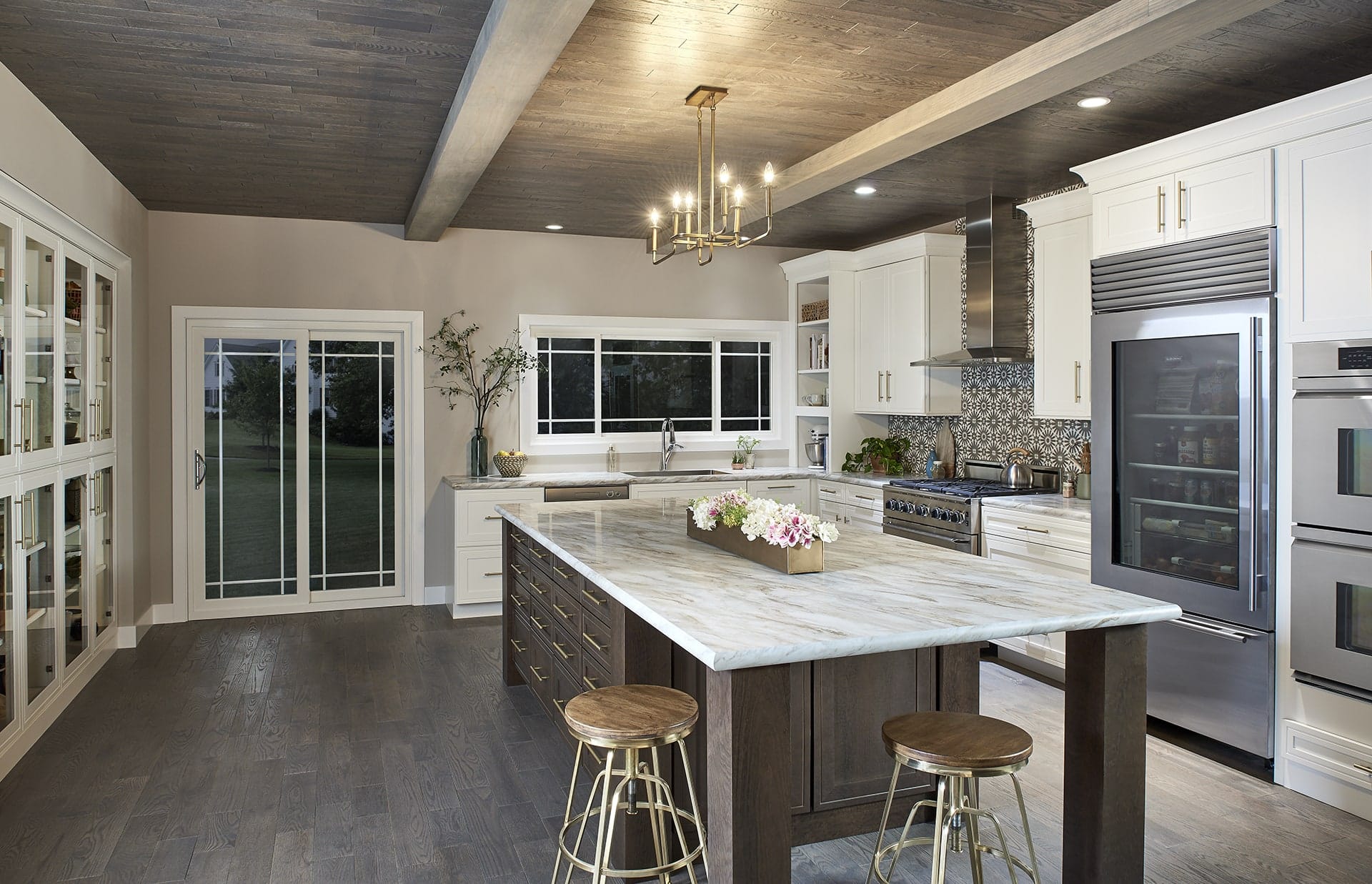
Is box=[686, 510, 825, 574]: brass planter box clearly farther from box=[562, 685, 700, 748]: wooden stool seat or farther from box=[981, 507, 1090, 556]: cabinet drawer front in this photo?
box=[981, 507, 1090, 556]: cabinet drawer front

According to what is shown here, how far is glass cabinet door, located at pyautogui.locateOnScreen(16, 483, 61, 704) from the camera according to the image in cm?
377

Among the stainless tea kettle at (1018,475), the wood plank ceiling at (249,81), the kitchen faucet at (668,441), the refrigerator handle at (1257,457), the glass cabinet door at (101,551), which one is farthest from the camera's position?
the kitchen faucet at (668,441)

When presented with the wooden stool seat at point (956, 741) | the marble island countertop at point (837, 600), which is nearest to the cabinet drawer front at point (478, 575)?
the marble island countertop at point (837, 600)

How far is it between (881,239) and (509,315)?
2769mm

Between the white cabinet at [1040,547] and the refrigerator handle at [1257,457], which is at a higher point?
Result: the refrigerator handle at [1257,457]

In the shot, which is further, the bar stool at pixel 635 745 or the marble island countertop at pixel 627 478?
the marble island countertop at pixel 627 478

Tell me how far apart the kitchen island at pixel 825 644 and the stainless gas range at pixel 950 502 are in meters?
1.92

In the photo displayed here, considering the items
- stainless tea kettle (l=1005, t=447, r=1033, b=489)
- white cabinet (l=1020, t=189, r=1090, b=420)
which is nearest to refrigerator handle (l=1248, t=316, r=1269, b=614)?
white cabinet (l=1020, t=189, r=1090, b=420)

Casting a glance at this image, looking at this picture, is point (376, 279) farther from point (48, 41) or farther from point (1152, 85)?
point (1152, 85)

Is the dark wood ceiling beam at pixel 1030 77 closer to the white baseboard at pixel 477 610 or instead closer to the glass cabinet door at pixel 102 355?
the white baseboard at pixel 477 610

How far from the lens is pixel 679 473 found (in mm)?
6938

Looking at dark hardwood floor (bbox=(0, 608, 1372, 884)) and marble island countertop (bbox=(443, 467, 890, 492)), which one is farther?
marble island countertop (bbox=(443, 467, 890, 492))

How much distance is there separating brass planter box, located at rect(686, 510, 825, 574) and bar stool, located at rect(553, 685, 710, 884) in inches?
19.8

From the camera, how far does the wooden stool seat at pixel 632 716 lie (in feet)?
7.60
